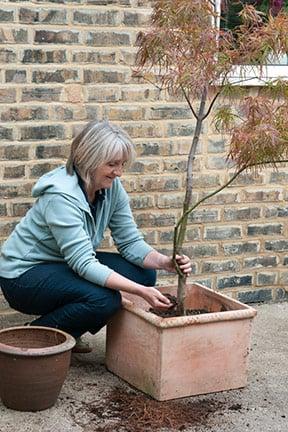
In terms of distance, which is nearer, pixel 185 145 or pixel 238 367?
pixel 238 367

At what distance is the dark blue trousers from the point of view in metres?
4.36

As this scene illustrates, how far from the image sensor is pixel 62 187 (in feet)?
14.2

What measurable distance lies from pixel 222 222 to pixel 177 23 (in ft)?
6.39

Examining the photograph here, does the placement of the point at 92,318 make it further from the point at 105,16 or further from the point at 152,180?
the point at 105,16

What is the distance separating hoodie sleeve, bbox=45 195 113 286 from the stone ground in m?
0.56

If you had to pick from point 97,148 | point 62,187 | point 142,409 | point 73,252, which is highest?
point 97,148

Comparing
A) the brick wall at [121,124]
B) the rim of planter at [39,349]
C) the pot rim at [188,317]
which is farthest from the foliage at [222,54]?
the brick wall at [121,124]

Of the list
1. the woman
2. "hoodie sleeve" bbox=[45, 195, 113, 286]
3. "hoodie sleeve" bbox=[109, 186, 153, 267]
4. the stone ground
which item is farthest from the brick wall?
the stone ground

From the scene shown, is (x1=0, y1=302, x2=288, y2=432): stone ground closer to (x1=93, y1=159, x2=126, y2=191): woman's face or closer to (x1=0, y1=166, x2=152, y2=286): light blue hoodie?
(x1=0, y1=166, x2=152, y2=286): light blue hoodie

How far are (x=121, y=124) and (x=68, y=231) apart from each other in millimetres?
1335

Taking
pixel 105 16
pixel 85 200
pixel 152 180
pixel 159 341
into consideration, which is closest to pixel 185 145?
pixel 152 180


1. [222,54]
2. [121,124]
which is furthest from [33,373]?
[121,124]

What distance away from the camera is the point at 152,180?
18.3ft

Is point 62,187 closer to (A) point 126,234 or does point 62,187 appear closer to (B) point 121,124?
(A) point 126,234
